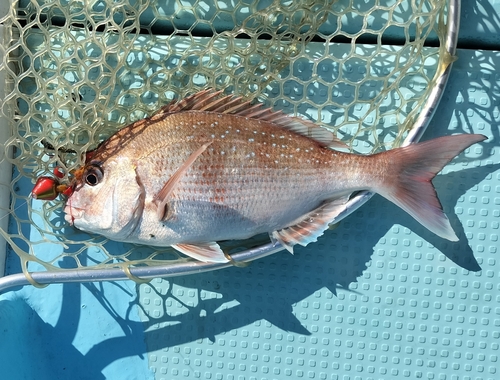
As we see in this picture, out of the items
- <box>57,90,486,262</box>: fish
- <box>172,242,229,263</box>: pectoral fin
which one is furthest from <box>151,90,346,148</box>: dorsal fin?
<box>172,242,229,263</box>: pectoral fin

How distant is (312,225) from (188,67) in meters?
0.79

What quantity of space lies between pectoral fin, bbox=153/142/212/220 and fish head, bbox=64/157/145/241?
0.06 metres

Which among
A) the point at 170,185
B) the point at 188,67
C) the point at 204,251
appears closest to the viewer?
the point at 170,185

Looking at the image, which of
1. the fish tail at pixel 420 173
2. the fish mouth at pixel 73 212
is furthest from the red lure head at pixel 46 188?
the fish tail at pixel 420 173

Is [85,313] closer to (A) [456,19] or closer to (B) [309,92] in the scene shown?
(B) [309,92]

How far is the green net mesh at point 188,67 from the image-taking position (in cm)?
178

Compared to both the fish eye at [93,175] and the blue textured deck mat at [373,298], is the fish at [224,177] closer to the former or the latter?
the fish eye at [93,175]

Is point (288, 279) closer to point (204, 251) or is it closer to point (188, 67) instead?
point (204, 251)

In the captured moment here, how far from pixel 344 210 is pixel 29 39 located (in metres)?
1.46

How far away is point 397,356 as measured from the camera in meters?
1.90

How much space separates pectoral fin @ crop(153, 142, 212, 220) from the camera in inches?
61.3

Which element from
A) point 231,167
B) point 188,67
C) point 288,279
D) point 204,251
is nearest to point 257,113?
point 231,167

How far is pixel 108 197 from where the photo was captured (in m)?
1.60

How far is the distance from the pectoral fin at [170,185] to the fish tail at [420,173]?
0.63 m
